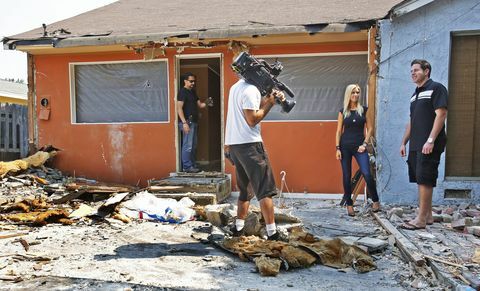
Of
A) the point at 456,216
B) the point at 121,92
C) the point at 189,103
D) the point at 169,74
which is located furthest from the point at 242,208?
the point at 121,92

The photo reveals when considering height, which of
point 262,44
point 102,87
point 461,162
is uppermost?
point 262,44

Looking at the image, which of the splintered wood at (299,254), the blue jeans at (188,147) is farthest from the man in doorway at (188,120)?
the splintered wood at (299,254)

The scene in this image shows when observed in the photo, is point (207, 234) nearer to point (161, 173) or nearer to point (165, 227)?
point (165, 227)

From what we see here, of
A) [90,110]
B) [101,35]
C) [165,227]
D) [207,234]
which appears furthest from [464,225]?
[90,110]

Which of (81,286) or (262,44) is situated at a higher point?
(262,44)

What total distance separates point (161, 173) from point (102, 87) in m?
2.26

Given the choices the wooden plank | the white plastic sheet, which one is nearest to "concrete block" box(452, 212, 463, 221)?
the wooden plank

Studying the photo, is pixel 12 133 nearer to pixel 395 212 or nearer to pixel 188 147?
pixel 188 147

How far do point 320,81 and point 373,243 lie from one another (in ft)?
13.7

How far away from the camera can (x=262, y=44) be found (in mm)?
7746

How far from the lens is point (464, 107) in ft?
20.9

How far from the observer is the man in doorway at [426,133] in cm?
458

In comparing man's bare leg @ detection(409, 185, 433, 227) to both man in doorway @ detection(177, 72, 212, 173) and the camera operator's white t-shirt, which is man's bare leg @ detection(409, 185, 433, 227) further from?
man in doorway @ detection(177, 72, 212, 173)

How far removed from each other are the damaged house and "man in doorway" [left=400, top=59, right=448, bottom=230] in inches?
81.6
